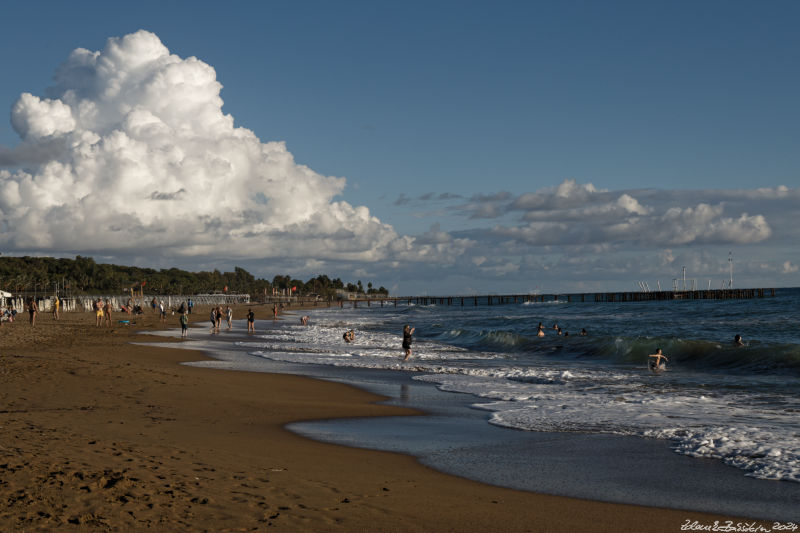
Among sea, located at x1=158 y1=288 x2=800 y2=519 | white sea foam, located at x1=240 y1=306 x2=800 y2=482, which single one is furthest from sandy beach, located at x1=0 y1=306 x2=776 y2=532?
white sea foam, located at x1=240 y1=306 x2=800 y2=482

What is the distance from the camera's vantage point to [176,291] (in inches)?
6324

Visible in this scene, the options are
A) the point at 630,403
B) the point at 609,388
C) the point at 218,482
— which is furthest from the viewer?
the point at 609,388

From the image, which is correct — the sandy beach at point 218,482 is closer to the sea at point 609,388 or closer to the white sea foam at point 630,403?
the sea at point 609,388

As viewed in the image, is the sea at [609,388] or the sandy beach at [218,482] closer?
the sandy beach at [218,482]

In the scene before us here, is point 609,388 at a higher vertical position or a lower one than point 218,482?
lower

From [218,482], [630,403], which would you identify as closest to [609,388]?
[630,403]

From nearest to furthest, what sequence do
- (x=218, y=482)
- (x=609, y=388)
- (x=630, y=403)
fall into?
1. (x=218, y=482)
2. (x=630, y=403)
3. (x=609, y=388)

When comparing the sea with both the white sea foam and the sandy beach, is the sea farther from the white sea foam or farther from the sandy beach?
the sandy beach

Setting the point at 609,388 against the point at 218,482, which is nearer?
the point at 218,482

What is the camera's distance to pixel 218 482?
21.5 ft

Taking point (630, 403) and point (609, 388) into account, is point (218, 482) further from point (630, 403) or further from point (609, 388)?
point (609, 388)

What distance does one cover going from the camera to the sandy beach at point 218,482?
5.46 m

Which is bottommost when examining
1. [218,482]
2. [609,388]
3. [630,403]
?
[609,388]

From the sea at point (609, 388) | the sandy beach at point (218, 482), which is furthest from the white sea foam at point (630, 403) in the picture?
the sandy beach at point (218, 482)
